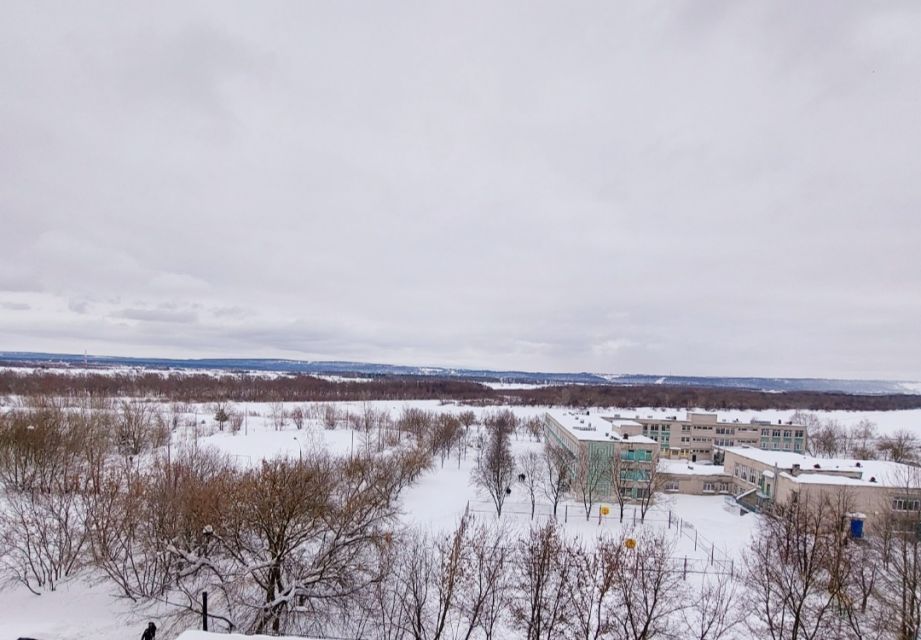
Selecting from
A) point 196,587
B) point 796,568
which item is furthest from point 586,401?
point 196,587

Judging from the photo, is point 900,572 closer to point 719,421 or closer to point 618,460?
point 618,460

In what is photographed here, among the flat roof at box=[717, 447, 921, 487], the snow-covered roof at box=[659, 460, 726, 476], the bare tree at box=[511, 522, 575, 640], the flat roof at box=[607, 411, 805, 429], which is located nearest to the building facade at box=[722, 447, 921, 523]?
the flat roof at box=[717, 447, 921, 487]

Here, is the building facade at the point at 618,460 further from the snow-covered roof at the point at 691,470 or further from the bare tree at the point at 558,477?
the snow-covered roof at the point at 691,470

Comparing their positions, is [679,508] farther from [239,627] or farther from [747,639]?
[239,627]

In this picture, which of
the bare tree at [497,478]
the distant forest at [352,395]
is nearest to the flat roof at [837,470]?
the bare tree at [497,478]

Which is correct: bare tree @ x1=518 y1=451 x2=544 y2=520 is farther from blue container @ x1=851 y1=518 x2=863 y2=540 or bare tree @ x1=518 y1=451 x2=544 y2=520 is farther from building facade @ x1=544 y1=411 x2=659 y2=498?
blue container @ x1=851 y1=518 x2=863 y2=540

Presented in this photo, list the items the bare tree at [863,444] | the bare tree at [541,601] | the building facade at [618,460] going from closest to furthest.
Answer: the bare tree at [541,601] < the building facade at [618,460] < the bare tree at [863,444]
